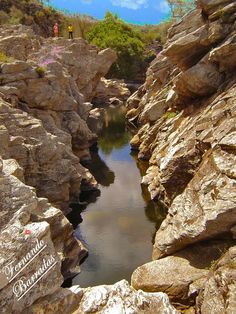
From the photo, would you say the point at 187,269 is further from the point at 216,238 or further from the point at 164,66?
the point at 164,66

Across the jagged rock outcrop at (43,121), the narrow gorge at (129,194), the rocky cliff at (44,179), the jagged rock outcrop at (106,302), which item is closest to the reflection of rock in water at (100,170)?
the narrow gorge at (129,194)

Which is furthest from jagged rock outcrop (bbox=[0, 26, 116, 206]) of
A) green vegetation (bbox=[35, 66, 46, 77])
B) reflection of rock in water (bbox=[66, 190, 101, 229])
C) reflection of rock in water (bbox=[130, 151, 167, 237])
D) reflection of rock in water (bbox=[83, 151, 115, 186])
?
reflection of rock in water (bbox=[130, 151, 167, 237])

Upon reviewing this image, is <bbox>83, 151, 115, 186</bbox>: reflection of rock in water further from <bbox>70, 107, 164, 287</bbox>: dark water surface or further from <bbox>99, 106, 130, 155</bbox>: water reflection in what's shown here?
<bbox>99, 106, 130, 155</bbox>: water reflection

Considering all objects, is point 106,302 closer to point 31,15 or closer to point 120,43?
point 120,43

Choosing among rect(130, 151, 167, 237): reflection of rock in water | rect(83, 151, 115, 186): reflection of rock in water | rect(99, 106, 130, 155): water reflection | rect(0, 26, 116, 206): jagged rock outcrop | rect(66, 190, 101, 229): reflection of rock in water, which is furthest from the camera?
rect(99, 106, 130, 155): water reflection

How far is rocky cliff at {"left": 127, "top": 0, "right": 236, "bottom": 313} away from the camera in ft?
54.5

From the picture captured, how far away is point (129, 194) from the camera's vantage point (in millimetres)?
31375

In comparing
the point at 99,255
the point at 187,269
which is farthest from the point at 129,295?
the point at 99,255

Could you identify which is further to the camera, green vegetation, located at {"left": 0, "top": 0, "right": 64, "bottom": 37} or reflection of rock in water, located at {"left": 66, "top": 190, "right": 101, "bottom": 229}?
green vegetation, located at {"left": 0, "top": 0, "right": 64, "bottom": 37}

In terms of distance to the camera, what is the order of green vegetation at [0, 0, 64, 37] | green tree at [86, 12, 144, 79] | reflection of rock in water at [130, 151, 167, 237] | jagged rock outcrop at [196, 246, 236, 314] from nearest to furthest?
jagged rock outcrop at [196, 246, 236, 314]
reflection of rock in water at [130, 151, 167, 237]
green vegetation at [0, 0, 64, 37]
green tree at [86, 12, 144, 79]

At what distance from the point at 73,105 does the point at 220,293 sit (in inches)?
1087

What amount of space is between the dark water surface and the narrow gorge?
9cm

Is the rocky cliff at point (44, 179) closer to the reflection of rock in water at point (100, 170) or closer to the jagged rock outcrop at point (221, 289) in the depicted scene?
the reflection of rock in water at point (100, 170)

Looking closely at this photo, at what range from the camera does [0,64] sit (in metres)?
31.5
